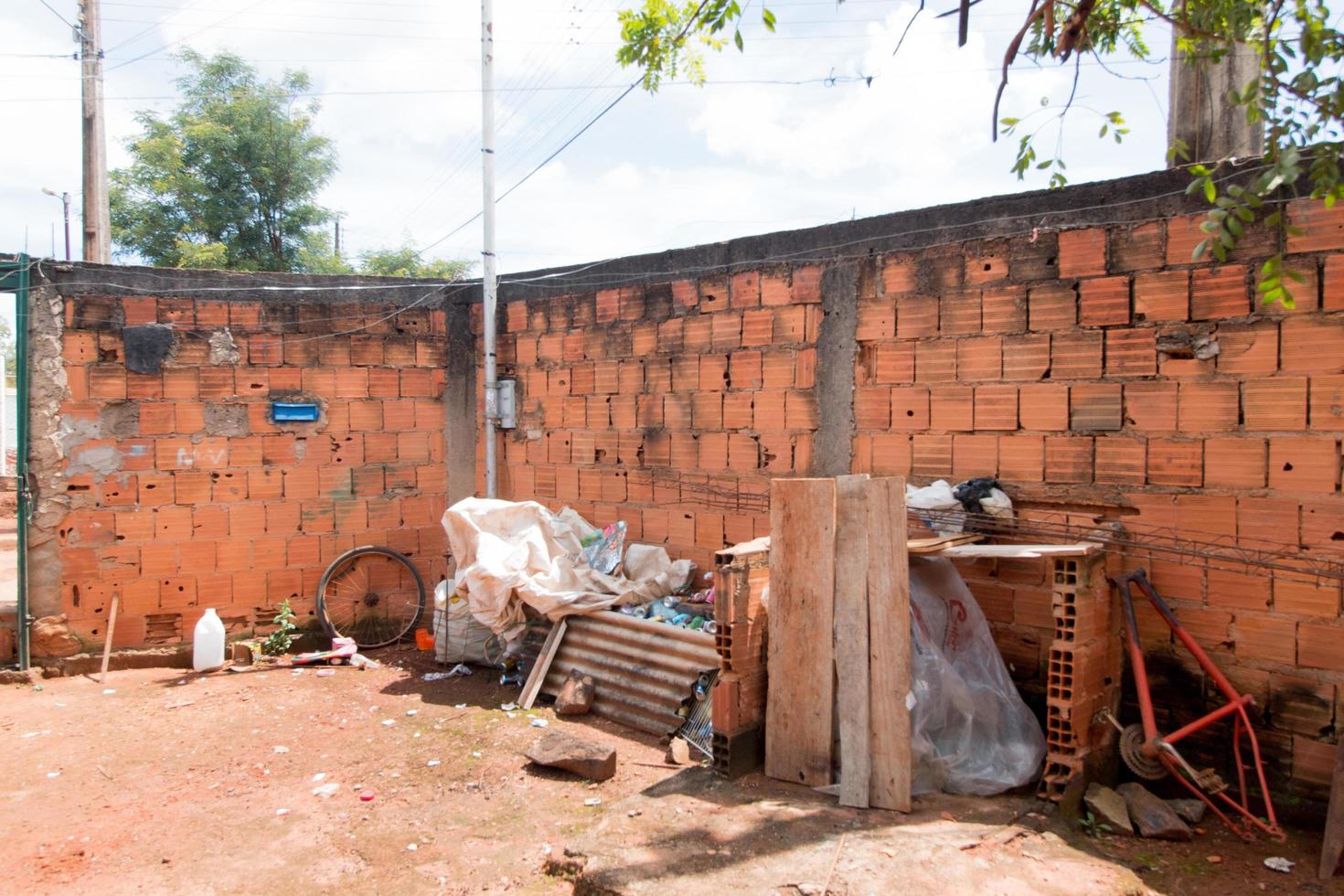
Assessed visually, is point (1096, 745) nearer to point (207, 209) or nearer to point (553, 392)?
point (553, 392)

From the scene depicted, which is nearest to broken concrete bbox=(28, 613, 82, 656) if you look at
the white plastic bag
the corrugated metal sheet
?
the white plastic bag

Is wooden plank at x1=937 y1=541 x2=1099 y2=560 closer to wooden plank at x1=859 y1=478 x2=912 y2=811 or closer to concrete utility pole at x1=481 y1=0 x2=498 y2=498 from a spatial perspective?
wooden plank at x1=859 y1=478 x2=912 y2=811

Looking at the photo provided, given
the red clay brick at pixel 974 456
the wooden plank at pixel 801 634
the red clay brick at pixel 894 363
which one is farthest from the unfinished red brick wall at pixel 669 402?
the wooden plank at pixel 801 634

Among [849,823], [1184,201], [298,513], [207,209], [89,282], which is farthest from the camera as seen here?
[207,209]

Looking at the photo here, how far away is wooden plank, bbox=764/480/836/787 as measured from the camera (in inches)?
150

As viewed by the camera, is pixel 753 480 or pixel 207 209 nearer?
pixel 753 480

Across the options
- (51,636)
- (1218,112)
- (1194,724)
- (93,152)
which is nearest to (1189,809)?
(1194,724)

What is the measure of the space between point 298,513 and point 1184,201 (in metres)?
6.29

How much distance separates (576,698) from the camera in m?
5.20

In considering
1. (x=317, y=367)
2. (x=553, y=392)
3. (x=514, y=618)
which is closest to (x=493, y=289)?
(x=553, y=392)

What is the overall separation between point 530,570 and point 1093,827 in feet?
11.9

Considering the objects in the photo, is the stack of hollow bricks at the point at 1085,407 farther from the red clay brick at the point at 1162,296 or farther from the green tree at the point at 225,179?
the green tree at the point at 225,179

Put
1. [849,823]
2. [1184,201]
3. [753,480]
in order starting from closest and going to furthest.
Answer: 1. [849,823]
2. [1184,201]
3. [753,480]

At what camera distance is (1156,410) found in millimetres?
3959
